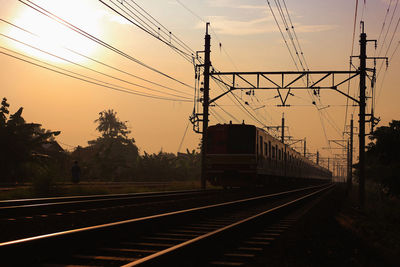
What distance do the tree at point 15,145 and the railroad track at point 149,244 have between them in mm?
20886

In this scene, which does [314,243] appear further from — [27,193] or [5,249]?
[27,193]

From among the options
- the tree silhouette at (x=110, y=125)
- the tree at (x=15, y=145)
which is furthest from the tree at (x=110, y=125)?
the tree at (x=15, y=145)

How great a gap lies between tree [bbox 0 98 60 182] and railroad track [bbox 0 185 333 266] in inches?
822

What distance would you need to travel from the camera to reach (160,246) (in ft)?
23.1

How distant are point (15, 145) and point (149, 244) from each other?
77.4 ft

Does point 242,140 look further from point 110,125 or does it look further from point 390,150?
point 110,125

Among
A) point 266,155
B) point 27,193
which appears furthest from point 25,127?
point 266,155

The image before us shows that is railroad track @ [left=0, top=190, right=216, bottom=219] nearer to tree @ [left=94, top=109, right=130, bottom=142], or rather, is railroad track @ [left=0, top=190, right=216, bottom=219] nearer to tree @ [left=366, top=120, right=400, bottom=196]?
tree @ [left=366, top=120, right=400, bottom=196]

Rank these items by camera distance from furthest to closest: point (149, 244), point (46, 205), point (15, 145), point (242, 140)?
point (15, 145) → point (242, 140) → point (46, 205) → point (149, 244)

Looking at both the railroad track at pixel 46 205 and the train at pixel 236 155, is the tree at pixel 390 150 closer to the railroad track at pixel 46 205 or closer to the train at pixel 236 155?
the train at pixel 236 155

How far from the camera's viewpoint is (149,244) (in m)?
7.09

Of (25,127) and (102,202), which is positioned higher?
(25,127)

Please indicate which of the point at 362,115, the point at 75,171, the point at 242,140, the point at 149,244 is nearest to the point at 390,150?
the point at 362,115

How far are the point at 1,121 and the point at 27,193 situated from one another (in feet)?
37.6
